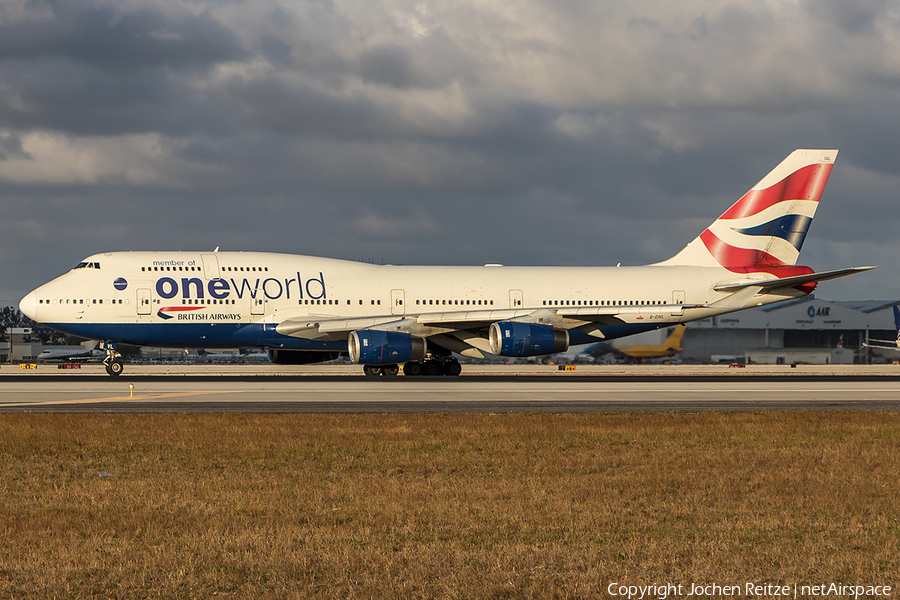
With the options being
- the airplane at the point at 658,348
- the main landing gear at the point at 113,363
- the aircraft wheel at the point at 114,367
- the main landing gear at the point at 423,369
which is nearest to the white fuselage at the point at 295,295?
the main landing gear at the point at 113,363

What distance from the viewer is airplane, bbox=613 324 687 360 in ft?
205

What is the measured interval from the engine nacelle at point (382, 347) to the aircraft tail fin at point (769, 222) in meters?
17.5

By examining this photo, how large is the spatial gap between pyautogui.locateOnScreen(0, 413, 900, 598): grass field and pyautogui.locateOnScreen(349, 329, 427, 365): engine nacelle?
18516 mm

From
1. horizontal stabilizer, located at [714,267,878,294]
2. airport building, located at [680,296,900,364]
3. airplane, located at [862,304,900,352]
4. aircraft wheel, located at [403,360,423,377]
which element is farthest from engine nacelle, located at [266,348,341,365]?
airplane, located at [862,304,900,352]

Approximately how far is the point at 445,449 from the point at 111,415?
10.1m

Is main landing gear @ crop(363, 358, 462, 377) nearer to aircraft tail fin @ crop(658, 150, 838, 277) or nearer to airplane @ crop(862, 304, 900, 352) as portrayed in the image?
aircraft tail fin @ crop(658, 150, 838, 277)

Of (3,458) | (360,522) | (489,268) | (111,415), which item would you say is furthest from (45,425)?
(489,268)

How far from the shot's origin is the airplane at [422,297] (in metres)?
38.9

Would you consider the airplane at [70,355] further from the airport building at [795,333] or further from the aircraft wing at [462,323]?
the aircraft wing at [462,323]

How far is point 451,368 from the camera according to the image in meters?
43.2

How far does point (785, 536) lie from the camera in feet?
30.5

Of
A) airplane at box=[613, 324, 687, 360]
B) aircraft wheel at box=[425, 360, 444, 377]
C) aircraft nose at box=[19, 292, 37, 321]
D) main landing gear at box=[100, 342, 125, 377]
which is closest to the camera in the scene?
aircraft nose at box=[19, 292, 37, 321]

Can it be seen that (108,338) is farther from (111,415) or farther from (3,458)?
(3,458)

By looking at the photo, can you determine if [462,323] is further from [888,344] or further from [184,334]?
[888,344]
